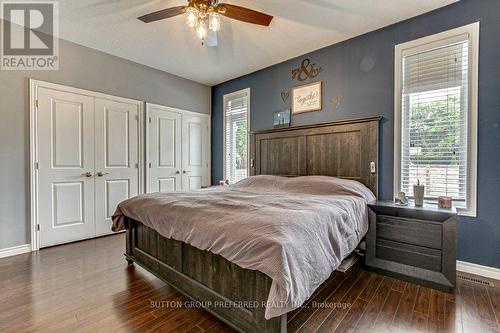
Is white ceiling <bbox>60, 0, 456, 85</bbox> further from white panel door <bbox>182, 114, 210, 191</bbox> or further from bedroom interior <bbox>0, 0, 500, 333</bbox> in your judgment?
white panel door <bbox>182, 114, 210, 191</bbox>

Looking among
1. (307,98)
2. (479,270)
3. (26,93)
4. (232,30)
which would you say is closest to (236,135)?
(307,98)

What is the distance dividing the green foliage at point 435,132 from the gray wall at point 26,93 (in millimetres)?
4034

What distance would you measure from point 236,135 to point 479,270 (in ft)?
13.1

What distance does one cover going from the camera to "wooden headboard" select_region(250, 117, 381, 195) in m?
3.11

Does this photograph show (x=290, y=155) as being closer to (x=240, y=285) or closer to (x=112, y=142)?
(x=240, y=285)

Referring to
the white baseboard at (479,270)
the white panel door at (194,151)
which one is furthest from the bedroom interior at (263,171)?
the white panel door at (194,151)

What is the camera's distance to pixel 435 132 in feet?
9.03

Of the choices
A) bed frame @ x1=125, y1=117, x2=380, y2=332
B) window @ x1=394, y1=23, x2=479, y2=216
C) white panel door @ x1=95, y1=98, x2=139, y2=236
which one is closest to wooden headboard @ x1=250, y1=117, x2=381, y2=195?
bed frame @ x1=125, y1=117, x2=380, y2=332

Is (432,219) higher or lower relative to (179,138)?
lower

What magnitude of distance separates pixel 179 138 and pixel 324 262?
387 cm

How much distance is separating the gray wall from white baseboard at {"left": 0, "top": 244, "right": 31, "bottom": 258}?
0.05 m

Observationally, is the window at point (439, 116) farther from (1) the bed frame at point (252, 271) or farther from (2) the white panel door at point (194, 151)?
(2) the white panel door at point (194, 151)

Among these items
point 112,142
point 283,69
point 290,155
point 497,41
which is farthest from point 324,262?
point 112,142

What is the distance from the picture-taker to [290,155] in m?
3.87
